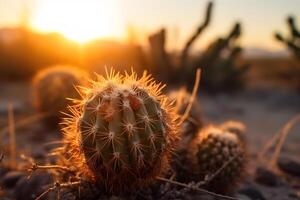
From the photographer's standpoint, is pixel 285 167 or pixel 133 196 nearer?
pixel 133 196

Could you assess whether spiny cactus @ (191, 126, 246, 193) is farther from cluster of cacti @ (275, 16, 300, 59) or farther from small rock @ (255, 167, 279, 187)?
cluster of cacti @ (275, 16, 300, 59)

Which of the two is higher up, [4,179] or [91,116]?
[91,116]

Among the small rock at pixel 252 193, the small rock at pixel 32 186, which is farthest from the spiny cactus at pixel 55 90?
the small rock at pixel 252 193

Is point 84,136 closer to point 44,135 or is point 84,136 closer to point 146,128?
point 146,128

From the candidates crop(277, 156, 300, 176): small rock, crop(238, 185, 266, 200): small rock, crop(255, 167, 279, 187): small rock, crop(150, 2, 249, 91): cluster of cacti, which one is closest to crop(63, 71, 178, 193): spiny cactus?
crop(238, 185, 266, 200): small rock

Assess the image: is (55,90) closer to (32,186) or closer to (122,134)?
(32,186)

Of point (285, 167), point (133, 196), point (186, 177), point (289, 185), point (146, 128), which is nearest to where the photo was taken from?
point (146, 128)

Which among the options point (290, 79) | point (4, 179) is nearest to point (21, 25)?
point (290, 79)
